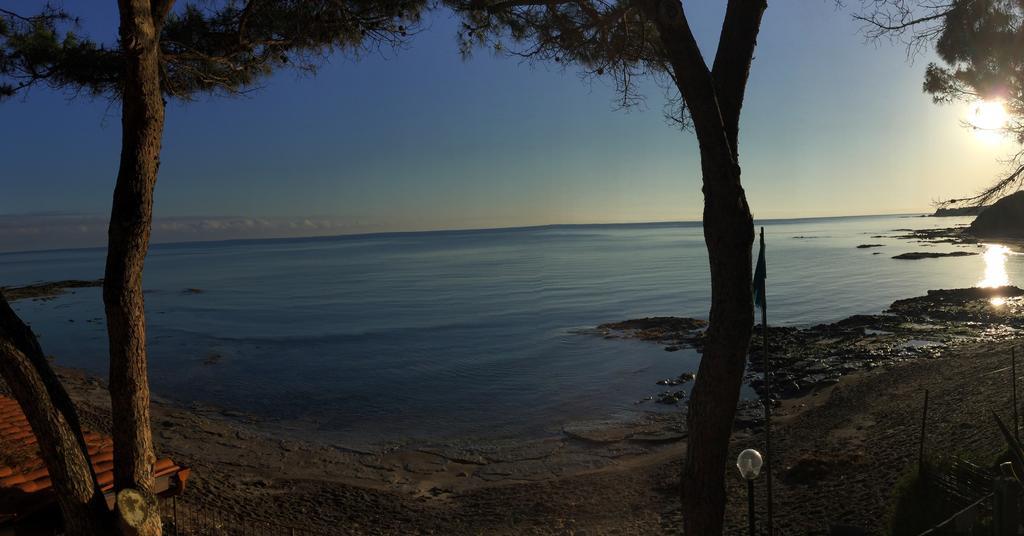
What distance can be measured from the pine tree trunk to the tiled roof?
4.52 meters

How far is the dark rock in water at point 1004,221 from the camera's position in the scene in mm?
77250

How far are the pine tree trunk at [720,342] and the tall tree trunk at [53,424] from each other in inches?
166

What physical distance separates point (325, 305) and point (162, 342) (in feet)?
44.9

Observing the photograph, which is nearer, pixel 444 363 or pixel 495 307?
pixel 444 363

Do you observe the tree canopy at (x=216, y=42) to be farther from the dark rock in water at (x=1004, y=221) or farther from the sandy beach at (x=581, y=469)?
the dark rock in water at (x=1004, y=221)

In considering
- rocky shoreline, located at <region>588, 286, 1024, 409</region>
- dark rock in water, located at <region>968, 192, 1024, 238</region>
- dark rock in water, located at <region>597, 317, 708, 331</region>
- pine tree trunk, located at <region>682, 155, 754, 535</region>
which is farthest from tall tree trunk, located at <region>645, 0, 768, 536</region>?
dark rock in water, located at <region>968, 192, 1024, 238</region>

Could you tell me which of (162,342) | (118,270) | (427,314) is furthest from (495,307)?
(118,270)

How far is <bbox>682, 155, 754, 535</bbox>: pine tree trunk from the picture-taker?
4.20m

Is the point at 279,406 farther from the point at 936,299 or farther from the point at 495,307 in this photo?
the point at 936,299

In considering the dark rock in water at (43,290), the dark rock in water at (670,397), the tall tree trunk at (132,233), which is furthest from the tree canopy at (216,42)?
the dark rock in water at (43,290)

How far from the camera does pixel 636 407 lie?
15703 millimetres

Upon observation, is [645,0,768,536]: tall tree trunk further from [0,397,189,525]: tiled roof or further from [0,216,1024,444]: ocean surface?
[0,216,1024,444]: ocean surface

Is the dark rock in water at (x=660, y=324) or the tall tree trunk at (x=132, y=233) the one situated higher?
the tall tree trunk at (x=132, y=233)

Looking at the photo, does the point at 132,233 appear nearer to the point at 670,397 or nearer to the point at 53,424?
the point at 53,424
